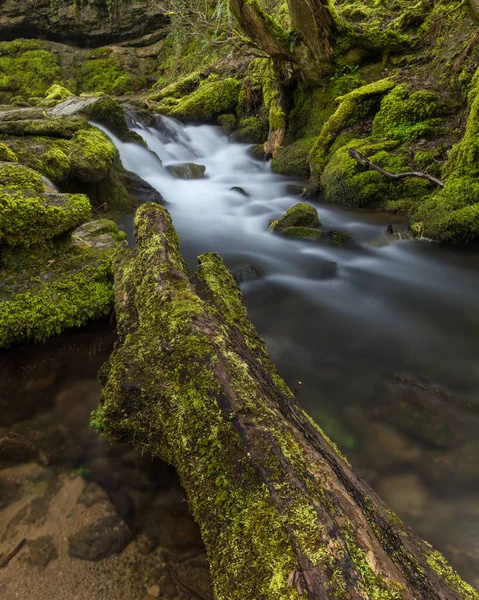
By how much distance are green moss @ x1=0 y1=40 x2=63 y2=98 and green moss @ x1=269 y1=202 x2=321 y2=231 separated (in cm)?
2729

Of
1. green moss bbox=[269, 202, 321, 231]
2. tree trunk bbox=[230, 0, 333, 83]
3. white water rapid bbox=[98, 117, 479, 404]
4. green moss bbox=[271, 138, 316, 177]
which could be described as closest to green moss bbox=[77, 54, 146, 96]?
white water rapid bbox=[98, 117, 479, 404]

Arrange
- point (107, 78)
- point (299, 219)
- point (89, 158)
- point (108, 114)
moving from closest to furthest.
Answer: point (89, 158)
point (299, 219)
point (108, 114)
point (107, 78)

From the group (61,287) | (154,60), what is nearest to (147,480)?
(61,287)

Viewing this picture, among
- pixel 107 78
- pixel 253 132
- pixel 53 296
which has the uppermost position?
pixel 107 78

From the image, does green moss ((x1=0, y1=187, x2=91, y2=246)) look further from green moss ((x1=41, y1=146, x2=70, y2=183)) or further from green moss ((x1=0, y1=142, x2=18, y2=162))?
green moss ((x1=41, y1=146, x2=70, y2=183))

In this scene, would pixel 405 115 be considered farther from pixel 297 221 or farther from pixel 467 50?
pixel 297 221

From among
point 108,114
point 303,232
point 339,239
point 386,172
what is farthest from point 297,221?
point 108,114

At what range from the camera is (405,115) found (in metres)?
8.45

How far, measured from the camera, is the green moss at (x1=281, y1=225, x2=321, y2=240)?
23.3 feet

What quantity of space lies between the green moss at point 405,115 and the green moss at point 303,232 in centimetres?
348

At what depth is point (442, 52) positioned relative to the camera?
29.1 feet

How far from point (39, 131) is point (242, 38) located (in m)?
6.32

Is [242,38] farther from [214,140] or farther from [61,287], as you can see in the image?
[61,287]

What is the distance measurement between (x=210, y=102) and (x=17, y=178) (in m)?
14.0
